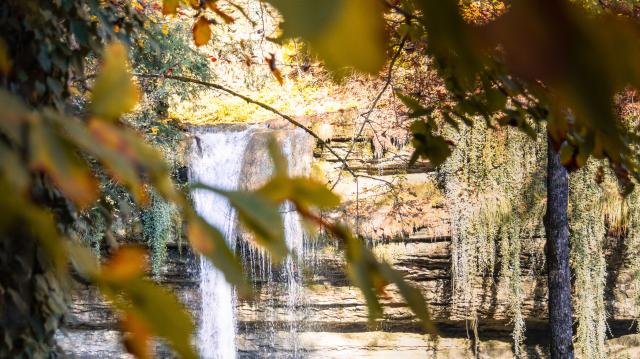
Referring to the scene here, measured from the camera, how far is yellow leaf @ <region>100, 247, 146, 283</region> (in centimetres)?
30

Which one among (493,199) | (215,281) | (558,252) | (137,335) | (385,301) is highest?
(493,199)

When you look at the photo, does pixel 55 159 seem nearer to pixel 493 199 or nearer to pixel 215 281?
pixel 493 199

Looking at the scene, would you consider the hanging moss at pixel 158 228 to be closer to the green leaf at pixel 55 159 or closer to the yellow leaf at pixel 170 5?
the yellow leaf at pixel 170 5

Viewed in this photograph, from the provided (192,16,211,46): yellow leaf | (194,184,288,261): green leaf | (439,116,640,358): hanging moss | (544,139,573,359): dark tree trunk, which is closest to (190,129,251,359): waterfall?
(439,116,640,358): hanging moss

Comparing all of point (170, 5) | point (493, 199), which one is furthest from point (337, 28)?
point (493, 199)

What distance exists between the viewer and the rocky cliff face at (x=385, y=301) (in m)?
5.93

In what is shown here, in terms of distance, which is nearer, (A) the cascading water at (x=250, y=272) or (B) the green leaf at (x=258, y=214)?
(B) the green leaf at (x=258, y=214)

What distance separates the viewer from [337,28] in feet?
0.72

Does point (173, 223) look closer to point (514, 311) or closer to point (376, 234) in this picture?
point (376, 234)

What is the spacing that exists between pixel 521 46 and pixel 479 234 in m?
5.69

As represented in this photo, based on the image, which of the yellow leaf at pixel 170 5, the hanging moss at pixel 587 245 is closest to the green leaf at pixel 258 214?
the yellow leaf at pixel 170 5

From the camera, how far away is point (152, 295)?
0.90 ft

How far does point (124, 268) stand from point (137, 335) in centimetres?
3

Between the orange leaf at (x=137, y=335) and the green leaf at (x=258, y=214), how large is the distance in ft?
0.22
